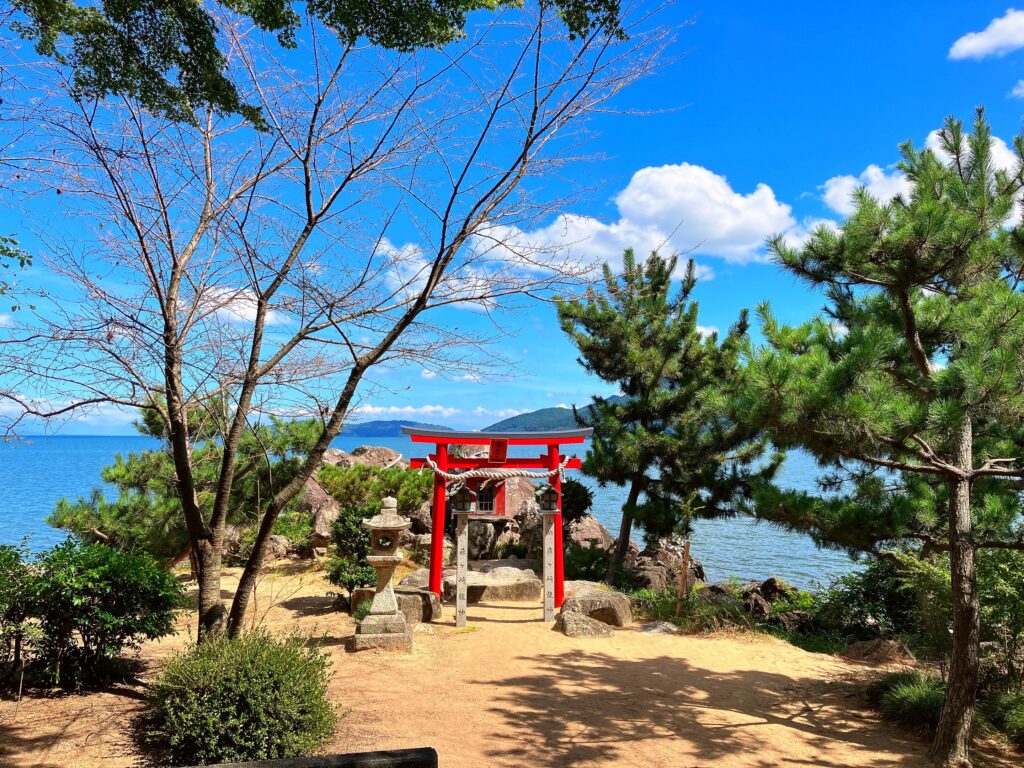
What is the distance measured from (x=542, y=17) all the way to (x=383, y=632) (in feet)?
18.9

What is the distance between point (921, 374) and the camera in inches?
181

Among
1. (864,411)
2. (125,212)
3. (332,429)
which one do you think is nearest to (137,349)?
(125,212)

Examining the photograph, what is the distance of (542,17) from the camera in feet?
12.0

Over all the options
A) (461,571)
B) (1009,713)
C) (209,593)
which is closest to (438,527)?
(461,571)

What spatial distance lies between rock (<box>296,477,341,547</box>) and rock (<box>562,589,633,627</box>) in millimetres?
6045

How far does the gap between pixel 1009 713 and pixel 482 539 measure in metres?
9.71

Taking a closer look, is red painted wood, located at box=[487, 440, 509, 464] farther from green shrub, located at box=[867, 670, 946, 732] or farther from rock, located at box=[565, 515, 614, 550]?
green shrub, located at box=[867, 670, 946, 732]

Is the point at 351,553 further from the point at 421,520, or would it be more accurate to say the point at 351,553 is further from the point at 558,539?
the point at 421,520

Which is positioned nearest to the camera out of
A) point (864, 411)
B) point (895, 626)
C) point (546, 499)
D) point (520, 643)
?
point (864, 411)

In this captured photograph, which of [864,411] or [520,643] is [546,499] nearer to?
[520,643]

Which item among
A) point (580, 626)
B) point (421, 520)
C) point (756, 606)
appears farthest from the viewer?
point (421, 520)

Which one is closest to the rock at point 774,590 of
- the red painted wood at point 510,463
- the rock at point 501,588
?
the rock at point 501,588

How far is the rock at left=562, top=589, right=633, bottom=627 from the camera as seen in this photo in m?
8.09

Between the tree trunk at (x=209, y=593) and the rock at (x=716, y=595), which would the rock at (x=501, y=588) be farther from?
the tree trunk at (x=209, y=593)
